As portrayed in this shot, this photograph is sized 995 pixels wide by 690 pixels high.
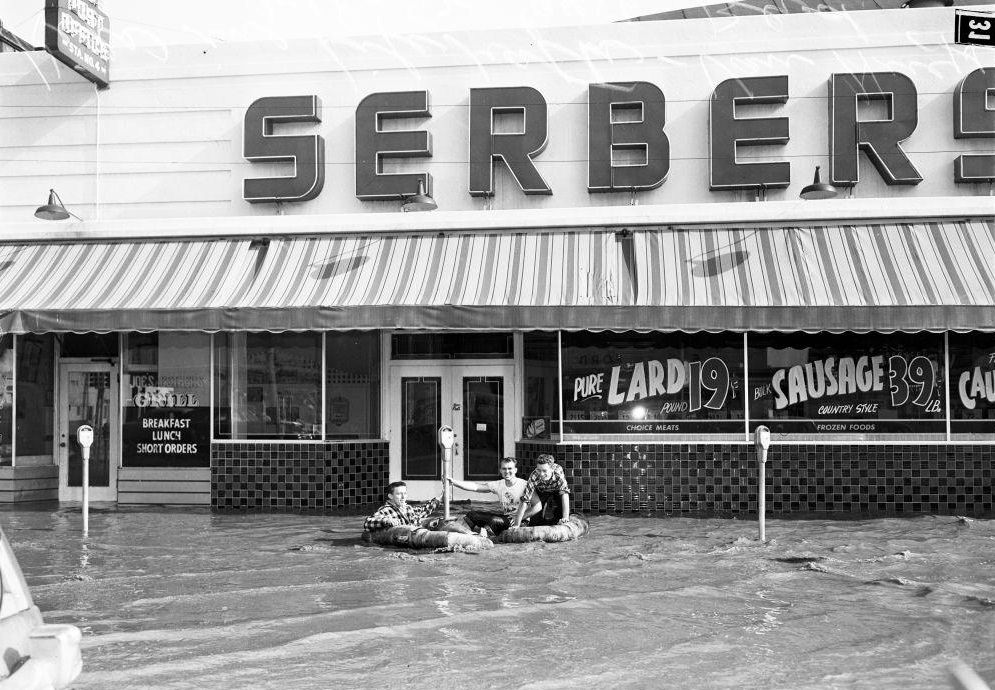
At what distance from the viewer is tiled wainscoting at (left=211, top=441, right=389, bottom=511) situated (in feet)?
48.1

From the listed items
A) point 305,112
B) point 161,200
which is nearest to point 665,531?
point 305,112

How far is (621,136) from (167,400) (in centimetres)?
872

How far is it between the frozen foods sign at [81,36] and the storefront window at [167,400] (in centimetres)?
462

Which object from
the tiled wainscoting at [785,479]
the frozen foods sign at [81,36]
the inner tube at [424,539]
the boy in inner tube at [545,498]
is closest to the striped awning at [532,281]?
the tiled wainscoting at [785,479]

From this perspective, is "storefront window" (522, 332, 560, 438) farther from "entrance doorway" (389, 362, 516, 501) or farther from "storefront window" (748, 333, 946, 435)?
"storefront window" (748, 333, 946, 435)

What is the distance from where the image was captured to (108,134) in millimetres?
16828

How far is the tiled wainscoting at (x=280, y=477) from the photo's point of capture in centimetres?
1467

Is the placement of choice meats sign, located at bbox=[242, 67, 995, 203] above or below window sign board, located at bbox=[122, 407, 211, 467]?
above

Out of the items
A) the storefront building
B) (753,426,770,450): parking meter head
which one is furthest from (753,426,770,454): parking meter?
the storefront building

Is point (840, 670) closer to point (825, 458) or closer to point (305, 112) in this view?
point (825, 458)

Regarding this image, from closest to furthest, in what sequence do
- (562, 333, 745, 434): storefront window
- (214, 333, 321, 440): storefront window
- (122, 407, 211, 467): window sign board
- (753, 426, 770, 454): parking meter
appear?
(753, 426, 770, 454): parking meter
(562, 333, 745, 434): storefront window
(214, 333, 321, 440): storefront window
(122, 407, 211, 467): window sign board

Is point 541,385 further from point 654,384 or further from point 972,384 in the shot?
point 972,384

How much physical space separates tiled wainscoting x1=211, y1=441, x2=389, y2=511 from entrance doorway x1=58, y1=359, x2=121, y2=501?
106 inches

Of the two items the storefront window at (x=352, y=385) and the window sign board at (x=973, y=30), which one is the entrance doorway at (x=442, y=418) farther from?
the window sign board at (x=973, y=30)
